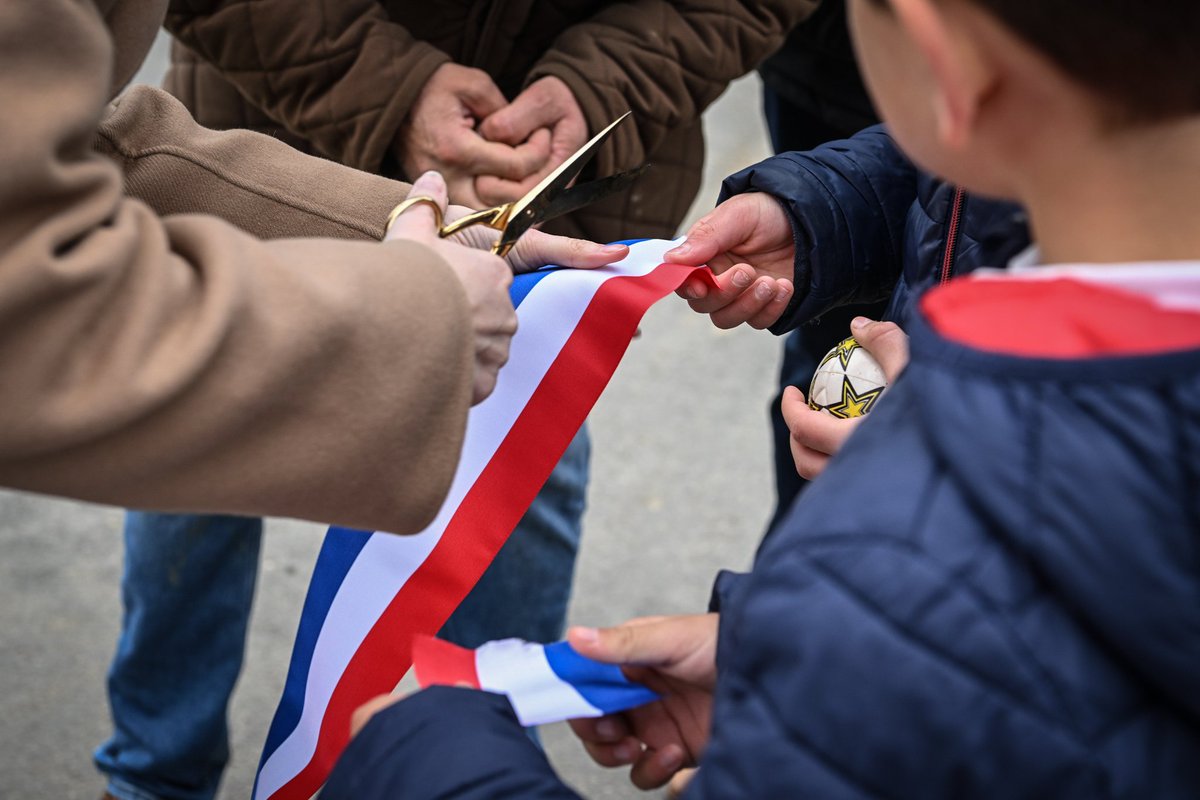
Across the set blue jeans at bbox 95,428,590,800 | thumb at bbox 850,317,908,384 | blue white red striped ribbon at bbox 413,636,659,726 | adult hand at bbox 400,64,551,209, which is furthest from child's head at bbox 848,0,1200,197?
blue jeans at bbox 95,428,590,800

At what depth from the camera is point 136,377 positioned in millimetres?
1026

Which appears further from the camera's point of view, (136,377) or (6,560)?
(6,560)

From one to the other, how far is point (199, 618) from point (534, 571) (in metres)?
0.57

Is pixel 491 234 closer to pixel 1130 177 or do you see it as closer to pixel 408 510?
pixel 408 510

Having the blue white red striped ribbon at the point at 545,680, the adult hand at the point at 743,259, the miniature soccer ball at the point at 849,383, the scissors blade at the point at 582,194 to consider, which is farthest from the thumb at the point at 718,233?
the blue white red striped ribbon at the point at 545,680

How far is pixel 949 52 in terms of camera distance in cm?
82

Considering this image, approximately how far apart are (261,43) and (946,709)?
4.98ft

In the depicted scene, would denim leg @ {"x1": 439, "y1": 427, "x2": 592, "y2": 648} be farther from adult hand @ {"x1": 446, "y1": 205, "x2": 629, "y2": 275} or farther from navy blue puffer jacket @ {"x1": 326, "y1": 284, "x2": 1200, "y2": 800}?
navy blue puffer jacket @ {"x1": 326, "y1": 284, "x2": 1200, "y2": 800}

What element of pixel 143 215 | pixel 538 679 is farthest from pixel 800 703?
pixel 143 215

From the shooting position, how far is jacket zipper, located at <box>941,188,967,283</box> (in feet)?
4.42

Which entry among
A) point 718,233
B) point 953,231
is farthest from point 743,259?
point 953,231

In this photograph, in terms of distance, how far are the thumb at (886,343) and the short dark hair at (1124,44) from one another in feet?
1.76

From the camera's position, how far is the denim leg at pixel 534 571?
2219 millimetres

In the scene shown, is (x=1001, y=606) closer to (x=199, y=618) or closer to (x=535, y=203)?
(x=535, y=203)
